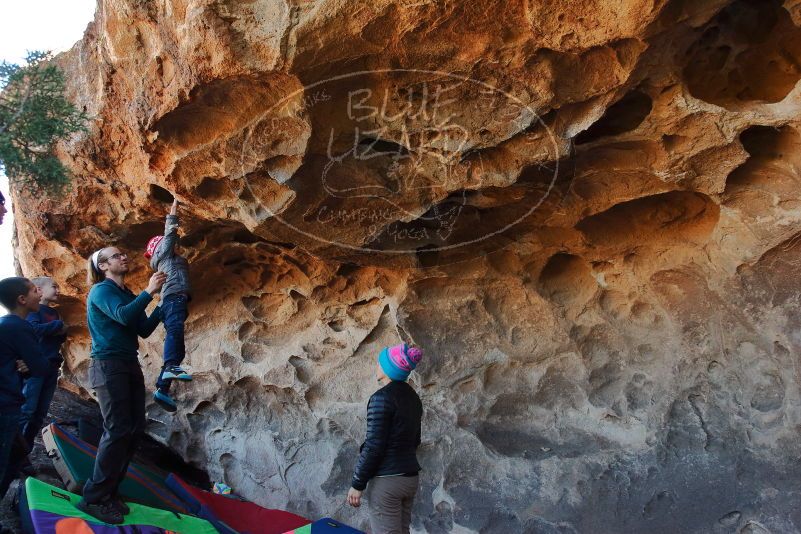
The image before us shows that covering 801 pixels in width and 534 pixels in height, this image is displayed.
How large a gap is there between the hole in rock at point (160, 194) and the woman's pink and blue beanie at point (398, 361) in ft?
6.31

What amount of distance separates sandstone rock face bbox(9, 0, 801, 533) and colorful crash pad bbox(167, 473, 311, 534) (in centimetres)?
44

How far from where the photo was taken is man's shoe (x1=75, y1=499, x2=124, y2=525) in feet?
10.2

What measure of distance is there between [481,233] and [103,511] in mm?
2485

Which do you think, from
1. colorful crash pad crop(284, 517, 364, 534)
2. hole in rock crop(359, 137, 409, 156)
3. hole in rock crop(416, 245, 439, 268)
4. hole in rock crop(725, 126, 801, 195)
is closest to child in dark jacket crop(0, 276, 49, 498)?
colorful crash pad crop(284, 517, 364, 534)

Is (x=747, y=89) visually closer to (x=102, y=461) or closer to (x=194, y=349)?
(x=102, y=461)

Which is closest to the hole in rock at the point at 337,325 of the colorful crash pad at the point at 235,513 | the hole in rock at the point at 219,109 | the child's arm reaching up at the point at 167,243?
the colorful crash pad at the point at 235,513

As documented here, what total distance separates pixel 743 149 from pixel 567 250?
4.01ft

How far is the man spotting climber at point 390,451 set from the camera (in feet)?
9.84

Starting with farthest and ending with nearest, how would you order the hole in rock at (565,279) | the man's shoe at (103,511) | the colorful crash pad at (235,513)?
the hole in rock at (565,279), the colorful crash pad at (235,513), the man's shoe at (103,511)

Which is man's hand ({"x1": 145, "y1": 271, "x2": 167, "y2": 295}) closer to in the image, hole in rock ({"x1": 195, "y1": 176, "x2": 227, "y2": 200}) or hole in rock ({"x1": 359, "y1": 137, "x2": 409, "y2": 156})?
hole in rock ({"x1": 195, "y1": 176, "x2": 227, "y2": 200})

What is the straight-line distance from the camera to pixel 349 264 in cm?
475

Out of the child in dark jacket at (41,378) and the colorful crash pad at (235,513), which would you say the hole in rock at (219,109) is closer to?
the child in dark jacket at (41,378)

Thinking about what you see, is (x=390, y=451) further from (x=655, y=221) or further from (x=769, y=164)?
(x=769, y=164)

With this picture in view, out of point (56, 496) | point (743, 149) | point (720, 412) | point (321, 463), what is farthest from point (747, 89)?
point (56, 496)
